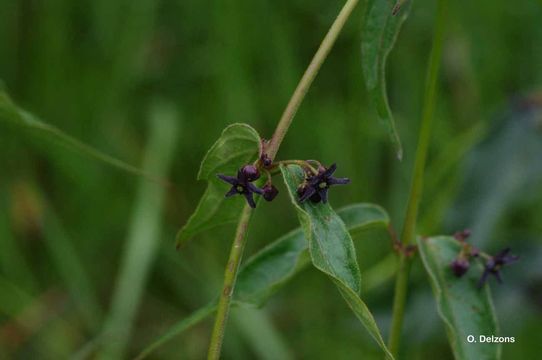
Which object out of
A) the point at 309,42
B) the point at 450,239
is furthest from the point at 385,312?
the point at 309,42

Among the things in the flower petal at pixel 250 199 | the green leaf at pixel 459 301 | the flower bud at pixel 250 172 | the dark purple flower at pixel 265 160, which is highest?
the dark purple flower at pixel 265 160

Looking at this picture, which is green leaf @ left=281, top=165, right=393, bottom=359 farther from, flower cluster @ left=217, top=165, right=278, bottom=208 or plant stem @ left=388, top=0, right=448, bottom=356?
plant stem @ left=388, top=0, right=448, bottom=356

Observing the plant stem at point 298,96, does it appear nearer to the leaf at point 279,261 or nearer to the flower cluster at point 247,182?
the flower cluster at point 247,182

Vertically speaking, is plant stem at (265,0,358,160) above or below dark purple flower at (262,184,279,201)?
above

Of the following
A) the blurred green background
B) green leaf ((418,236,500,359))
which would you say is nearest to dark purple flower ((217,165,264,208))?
green leaf ((418,236,500,359))

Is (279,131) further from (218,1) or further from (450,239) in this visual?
(218,1)

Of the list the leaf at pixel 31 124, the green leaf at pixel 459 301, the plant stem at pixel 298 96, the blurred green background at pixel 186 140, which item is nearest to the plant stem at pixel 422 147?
the green leaf at pixel 459 301
